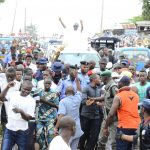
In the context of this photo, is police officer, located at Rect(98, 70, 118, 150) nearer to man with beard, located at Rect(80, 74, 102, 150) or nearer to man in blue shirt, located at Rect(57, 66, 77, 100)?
man with beard, located at Rect(80, 74, 102, 150)

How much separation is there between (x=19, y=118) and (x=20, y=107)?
0.19 m

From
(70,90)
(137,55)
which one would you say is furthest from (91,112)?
(137,55)

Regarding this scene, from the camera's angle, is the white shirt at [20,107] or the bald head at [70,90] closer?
the white shirt at [20,107]

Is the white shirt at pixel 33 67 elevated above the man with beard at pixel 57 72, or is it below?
below

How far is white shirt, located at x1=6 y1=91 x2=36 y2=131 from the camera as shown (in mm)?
8484

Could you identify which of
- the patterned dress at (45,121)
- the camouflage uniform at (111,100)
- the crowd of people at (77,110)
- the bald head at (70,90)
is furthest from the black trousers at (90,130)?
the bald head at (70,90)

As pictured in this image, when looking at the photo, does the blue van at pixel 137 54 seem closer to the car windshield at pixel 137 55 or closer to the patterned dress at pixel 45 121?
the car windshield at pixel 137 55

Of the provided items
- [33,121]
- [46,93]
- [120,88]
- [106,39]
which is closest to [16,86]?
[46,93]

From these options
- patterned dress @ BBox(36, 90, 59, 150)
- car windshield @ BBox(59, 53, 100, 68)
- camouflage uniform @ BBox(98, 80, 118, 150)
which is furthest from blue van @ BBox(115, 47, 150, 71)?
patterned dress @ BBox(36, 90, 59, 150)

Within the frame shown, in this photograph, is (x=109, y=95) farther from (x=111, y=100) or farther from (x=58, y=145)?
(x=58, y=145)

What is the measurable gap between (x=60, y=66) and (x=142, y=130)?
5.22 metres

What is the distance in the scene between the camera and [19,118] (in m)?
8.54

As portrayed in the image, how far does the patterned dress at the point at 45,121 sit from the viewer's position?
9.38m

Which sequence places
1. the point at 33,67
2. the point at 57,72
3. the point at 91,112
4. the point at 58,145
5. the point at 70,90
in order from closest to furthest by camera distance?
1. the point at 58,145
2. the point at 70,90
3. the point at 91,112
4. the point at 57,72
5. the point at 33,67
